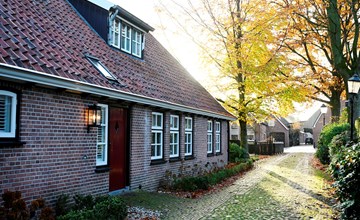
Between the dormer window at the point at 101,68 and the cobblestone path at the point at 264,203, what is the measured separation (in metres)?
4.05

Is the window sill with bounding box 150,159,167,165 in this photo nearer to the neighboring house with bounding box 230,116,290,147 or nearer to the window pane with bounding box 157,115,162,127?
the window pane with bounding box 157,115,162,127

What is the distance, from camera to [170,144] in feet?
47.2

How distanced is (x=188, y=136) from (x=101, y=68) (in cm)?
677

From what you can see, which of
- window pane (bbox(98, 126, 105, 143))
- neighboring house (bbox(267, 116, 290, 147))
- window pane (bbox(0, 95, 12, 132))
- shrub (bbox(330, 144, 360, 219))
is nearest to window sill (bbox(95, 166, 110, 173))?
window pane (bbox(98, 126, 105, 143))

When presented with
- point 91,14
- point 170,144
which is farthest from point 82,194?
point 91,14

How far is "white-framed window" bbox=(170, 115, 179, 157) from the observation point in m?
14.5

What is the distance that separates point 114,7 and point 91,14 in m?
0.96

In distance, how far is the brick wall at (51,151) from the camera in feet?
23.9

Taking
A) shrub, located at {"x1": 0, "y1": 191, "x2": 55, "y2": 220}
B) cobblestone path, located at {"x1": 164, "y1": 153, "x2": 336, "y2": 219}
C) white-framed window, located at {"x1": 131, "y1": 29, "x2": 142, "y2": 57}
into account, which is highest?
white-framed window, located at {"x1": 131, "y1": 29, "x2": 142, "y2": 57}

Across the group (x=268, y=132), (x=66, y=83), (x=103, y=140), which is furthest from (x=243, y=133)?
(x=268, y=132)

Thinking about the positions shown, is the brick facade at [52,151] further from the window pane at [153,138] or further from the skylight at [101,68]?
the window pane at [153,138]

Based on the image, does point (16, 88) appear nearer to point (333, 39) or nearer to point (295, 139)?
point (333, 39)

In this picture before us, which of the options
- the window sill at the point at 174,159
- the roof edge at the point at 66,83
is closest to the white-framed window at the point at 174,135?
the window sill at the point at 174,159

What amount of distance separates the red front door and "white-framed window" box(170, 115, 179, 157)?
3.36m
